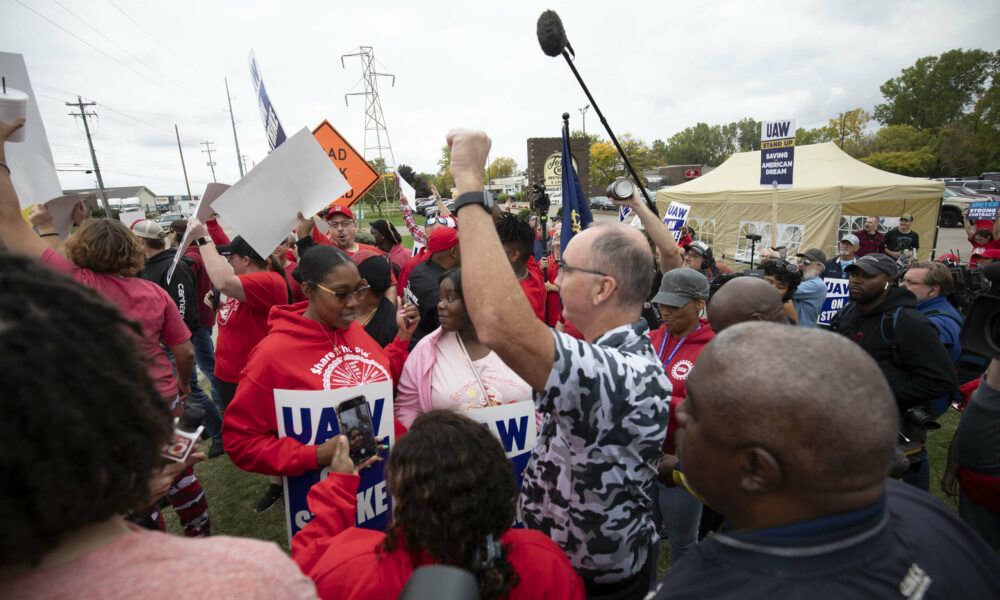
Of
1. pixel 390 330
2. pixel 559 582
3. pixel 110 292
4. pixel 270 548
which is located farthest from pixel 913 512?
pixel 110 292

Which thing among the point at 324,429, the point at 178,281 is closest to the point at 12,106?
the point at 324,429

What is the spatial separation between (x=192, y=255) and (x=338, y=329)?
4240 mm

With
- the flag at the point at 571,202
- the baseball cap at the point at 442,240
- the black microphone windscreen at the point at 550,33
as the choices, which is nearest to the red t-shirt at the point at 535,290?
the flag at the point at 571,202

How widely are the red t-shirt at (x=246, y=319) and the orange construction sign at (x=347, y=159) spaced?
146 centimetres

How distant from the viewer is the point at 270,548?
79 cm

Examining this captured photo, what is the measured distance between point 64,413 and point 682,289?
3.10 m

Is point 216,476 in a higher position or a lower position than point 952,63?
lower

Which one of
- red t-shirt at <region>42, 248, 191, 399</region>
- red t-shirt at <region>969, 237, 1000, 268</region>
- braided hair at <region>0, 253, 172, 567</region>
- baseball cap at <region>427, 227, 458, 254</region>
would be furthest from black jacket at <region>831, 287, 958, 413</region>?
red t-shirt at <region>969, 237, 1000, 268</region>

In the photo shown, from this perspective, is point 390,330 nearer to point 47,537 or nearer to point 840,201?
point 47,537

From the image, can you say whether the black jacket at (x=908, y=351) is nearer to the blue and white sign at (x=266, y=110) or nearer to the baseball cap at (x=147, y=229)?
the blue and white sign at (x=266, y=110)

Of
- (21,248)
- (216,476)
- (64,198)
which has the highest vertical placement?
(64,198)

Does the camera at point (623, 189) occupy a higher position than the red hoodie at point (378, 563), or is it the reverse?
the camera at point (623, 189)

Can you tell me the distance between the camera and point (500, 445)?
1.45 metres

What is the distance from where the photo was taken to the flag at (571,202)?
4.52 meters
